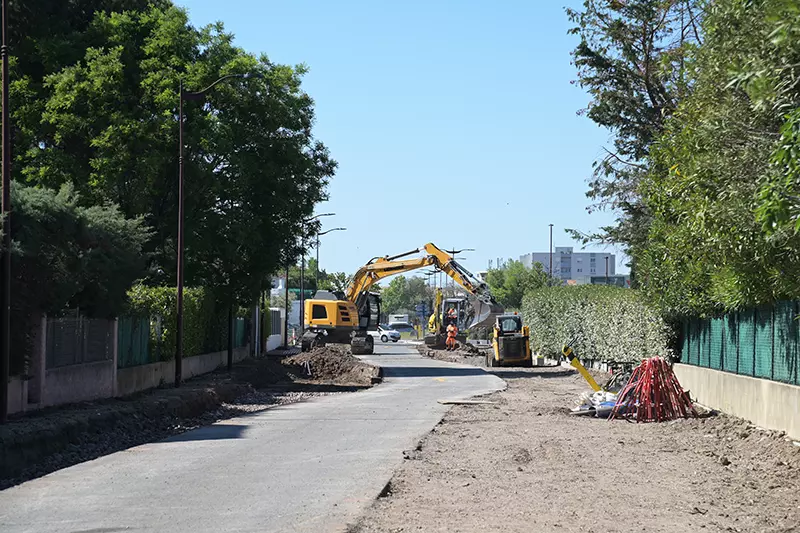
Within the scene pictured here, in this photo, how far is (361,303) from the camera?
62.6 metres

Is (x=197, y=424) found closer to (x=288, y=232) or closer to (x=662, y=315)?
(x=662, y=315)

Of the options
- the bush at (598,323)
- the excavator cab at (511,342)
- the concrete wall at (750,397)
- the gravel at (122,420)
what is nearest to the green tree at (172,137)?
the gravel at (122,420)

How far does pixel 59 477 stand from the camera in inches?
557

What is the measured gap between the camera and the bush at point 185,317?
31016 mm

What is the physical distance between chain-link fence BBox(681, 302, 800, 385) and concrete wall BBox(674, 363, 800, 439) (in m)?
0.22

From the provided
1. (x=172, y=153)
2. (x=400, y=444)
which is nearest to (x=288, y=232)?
(x=172, y=153)

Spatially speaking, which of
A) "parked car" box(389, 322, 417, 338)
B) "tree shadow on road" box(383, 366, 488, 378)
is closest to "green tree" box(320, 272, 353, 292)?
"parked car" box(389, 322, 417, 338)

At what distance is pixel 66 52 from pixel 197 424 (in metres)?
18.7

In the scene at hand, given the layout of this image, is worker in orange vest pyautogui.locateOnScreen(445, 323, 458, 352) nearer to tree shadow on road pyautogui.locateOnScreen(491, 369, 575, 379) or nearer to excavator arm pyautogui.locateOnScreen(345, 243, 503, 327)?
excavator arm pyautogui.locateOnScreen(345, 243, 503, 327)

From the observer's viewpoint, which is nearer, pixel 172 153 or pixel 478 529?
pixel 478 529

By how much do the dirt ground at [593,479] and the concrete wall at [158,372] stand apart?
29.0 ft

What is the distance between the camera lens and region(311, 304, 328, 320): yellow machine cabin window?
59.6 metres

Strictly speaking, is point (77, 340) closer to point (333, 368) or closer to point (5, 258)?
point (5, 258)

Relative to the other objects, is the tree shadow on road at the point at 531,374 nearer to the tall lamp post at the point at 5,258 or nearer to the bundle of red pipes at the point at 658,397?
the bundle of red pipes at the point at 658,397
